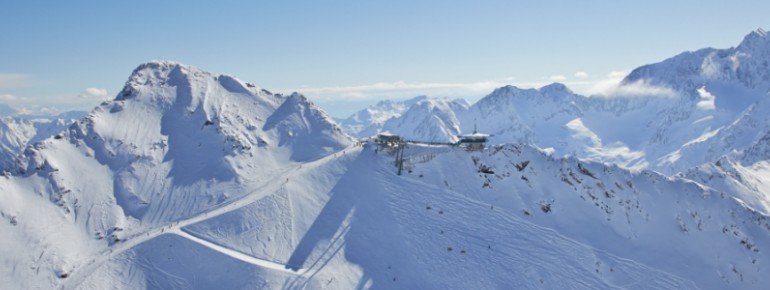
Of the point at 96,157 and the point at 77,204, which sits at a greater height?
the point at 96,157

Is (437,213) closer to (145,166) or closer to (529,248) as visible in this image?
(529,248)

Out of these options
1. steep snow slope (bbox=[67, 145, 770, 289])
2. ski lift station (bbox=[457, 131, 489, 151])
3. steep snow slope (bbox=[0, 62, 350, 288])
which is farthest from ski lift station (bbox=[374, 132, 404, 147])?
ski lift station (bbox=[457, 131, 489, 151])

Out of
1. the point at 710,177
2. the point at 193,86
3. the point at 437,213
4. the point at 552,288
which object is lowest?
the point at 710,177

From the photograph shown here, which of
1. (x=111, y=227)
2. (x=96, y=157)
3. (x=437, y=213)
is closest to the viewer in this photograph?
(x=111, y=227)

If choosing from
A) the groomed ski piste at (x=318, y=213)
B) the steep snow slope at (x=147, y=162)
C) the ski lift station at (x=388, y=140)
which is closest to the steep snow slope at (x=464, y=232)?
the groomed ski piste at (x=318, y=213)

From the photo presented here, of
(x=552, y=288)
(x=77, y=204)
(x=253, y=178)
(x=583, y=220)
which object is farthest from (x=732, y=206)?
(x=77, y=204)

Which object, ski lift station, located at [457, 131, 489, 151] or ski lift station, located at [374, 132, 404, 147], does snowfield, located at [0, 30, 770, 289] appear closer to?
ski lift station, located at [374, 132, 404, 147]

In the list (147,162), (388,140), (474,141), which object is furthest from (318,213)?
(474,141)

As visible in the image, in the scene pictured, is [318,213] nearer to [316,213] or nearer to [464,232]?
[316,213]
